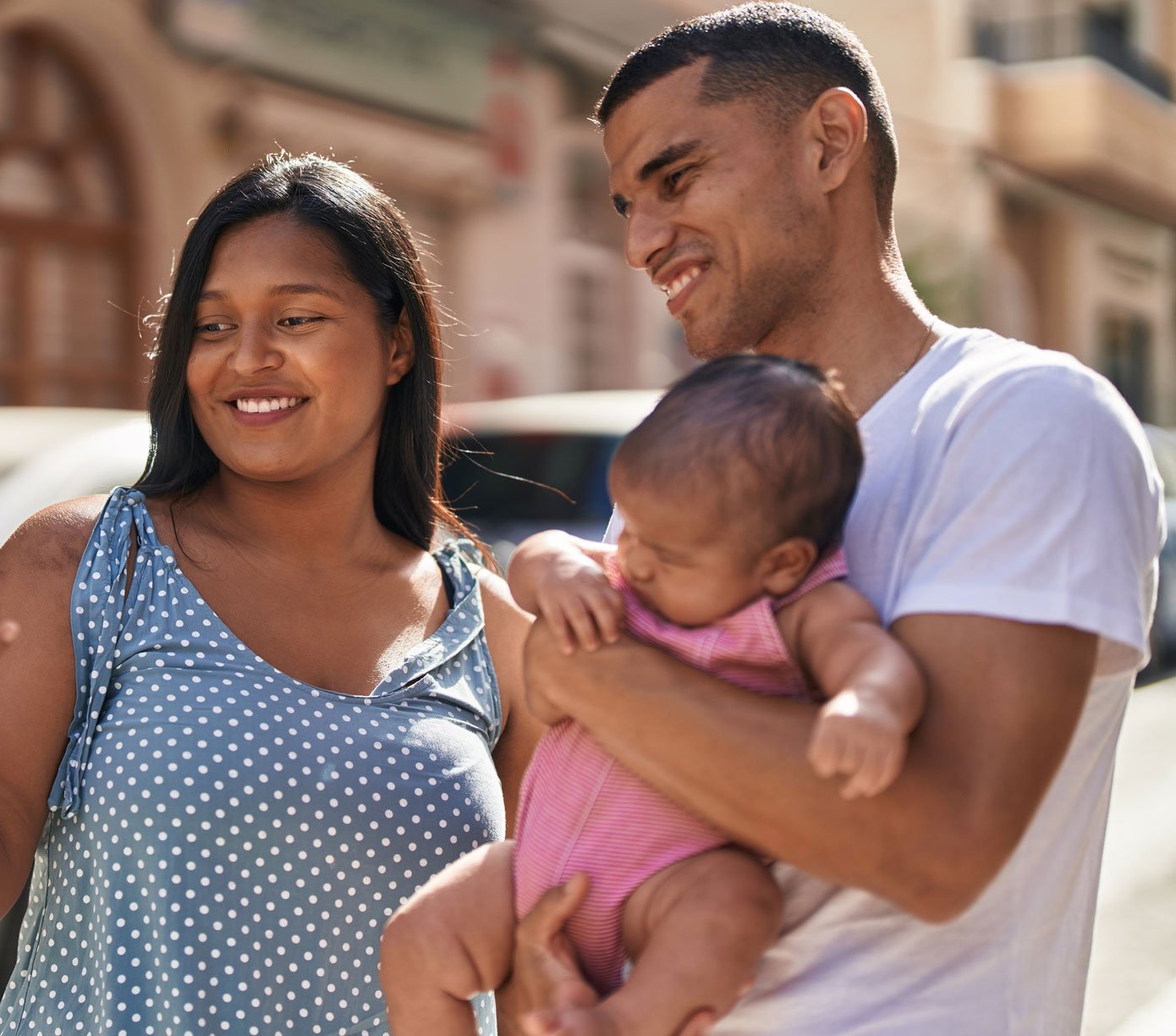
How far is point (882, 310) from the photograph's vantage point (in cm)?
202

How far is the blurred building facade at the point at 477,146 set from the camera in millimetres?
9773

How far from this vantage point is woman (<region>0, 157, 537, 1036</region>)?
2184 mm

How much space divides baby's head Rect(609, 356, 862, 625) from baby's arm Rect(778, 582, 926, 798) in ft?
0.21

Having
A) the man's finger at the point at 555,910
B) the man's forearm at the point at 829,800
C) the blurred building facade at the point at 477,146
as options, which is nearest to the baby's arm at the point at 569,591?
the man's forearm at the point at 829,800

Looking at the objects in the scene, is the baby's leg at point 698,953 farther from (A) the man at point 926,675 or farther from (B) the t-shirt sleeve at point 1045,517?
(B) the t-shirt sleeve at point 1045,517

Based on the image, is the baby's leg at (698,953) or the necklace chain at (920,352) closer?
the baby's leg at (698,953)

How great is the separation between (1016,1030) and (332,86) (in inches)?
397

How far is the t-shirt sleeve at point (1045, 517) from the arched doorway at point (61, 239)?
8829mm

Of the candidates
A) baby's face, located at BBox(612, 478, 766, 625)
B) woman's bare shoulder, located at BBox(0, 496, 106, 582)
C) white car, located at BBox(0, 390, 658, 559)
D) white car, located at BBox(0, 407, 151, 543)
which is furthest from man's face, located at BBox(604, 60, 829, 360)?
white car, located at BBox(0, 390, 658, 559)

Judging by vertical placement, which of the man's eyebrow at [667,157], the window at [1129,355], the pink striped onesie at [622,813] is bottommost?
the window at [1129,355]

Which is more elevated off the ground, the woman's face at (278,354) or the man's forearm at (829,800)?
the woman's face at (278,354)

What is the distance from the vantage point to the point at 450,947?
1815 mm

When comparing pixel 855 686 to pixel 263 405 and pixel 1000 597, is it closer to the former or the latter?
pixel 1000 597

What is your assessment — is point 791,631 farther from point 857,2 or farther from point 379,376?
point 857,2
